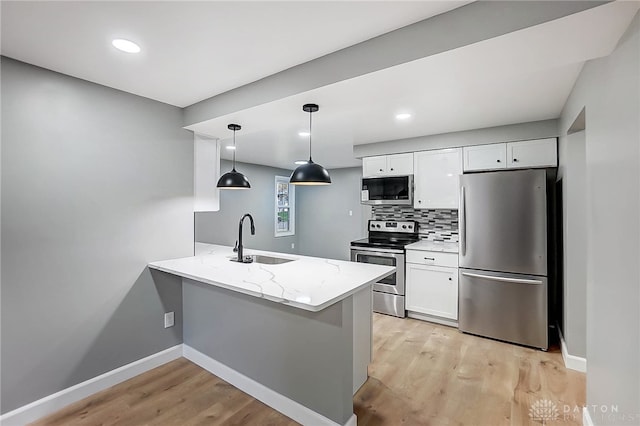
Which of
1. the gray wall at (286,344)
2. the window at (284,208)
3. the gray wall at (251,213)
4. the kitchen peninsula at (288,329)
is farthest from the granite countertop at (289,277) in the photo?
the window at (284,208)

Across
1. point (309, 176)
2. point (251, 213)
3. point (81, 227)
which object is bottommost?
point (81, 227)

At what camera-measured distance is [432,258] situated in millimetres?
3635

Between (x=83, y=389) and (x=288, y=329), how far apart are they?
1.59 metres

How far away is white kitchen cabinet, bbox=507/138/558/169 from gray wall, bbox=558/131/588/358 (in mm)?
515

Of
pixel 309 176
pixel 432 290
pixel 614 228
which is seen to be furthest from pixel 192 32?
pixel 432 290

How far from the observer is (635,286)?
3.96ft

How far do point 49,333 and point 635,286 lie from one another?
325 centimetres

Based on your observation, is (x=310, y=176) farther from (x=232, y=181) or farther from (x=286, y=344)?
(x=286, y=344)

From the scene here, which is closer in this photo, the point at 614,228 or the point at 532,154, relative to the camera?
the point at 614,228

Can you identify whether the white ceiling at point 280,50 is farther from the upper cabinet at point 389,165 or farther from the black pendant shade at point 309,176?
the upper cabinet at point 389,165

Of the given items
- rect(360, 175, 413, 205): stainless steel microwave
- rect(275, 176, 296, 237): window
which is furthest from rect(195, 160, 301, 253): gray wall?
rect(360, 175, 413, 205): stainless steel microwave

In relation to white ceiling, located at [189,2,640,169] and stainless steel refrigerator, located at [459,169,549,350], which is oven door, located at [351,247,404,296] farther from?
white ceiling, located at [189,2,640,169]

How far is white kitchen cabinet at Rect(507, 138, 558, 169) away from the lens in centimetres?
309

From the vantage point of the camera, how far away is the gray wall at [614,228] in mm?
1211
